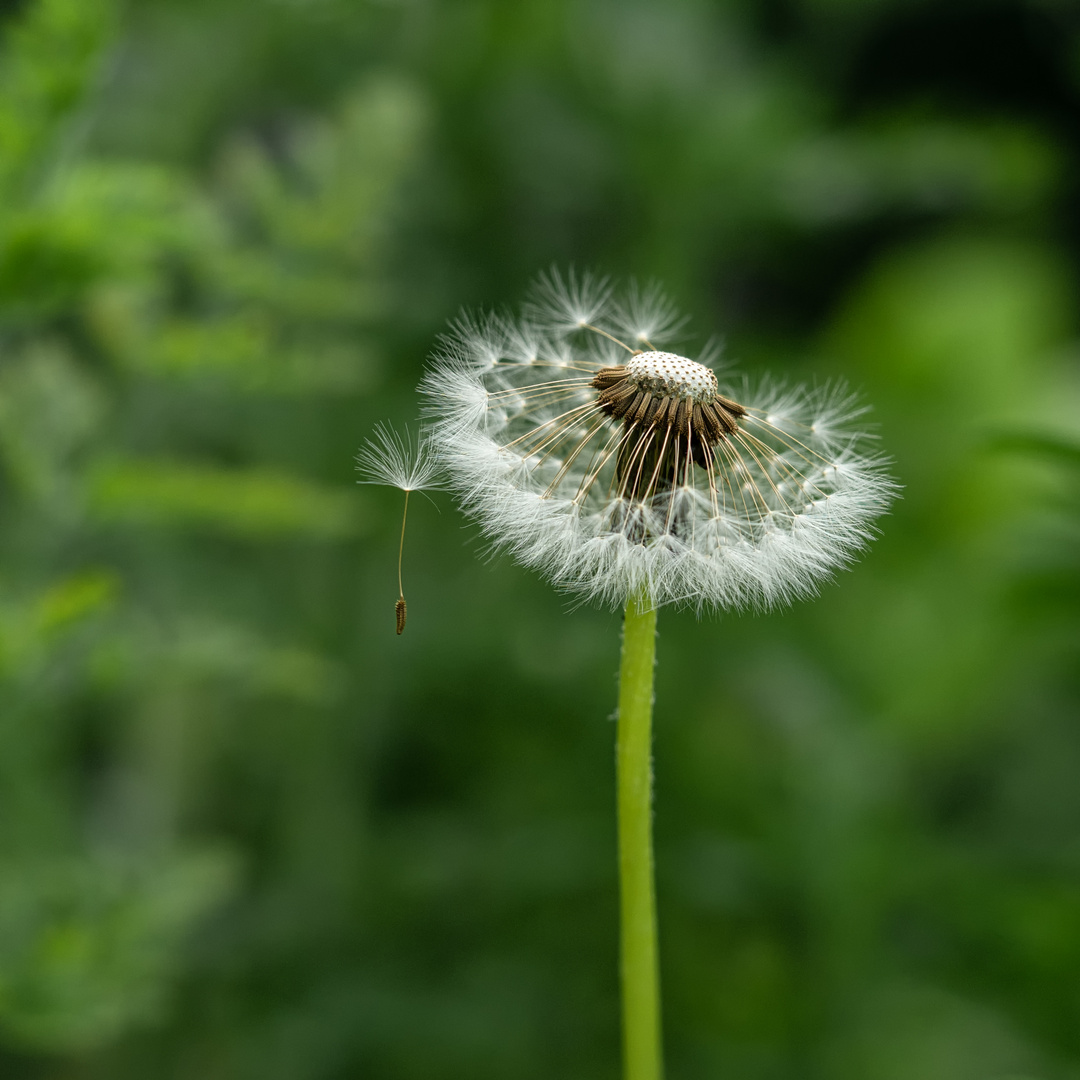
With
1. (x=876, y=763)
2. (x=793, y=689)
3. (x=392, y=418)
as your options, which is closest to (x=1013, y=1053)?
(x=876, y=763)

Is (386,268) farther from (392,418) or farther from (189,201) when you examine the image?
(189,201)

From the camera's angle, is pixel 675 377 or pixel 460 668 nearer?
pixel 675 377

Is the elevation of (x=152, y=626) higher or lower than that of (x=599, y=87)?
lower

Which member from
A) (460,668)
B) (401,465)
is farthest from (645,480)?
(460,668)

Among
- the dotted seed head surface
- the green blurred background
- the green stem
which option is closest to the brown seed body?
the dotted seed head surface

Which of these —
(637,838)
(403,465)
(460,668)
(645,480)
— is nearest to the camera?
(637,838)

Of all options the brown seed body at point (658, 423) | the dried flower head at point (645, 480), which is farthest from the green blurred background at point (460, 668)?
the brown seed body at point (658, 423)

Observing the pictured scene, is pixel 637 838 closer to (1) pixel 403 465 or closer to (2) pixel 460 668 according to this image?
(1) pixel 403 465

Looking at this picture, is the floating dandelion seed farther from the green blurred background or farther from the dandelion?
the green blurred background
